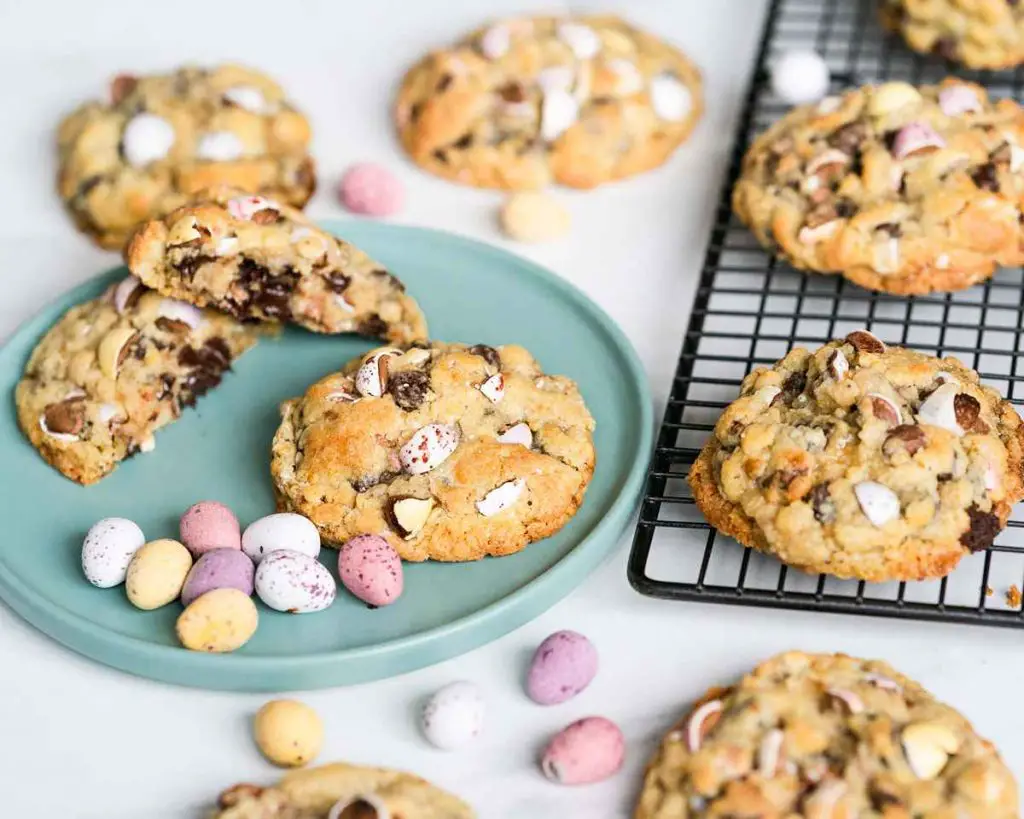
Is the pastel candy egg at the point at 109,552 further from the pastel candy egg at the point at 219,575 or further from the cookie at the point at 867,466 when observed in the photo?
the cookie at the point at 867,466

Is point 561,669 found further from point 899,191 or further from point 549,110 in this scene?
point 549,110

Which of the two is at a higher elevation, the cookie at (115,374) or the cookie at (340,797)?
the cookie at (115,374)

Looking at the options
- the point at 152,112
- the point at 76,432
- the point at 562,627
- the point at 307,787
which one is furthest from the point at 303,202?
the point at 307,787

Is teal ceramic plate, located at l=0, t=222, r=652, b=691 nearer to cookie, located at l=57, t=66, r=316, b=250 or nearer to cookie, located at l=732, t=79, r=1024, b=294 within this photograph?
cookie, located at l=57, t=66, r=316, b=250

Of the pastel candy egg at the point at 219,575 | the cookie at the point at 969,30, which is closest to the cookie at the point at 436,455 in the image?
the pastel candy egg at the point at 219,575

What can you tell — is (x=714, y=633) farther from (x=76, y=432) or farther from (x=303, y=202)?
(x=303, y=202)
